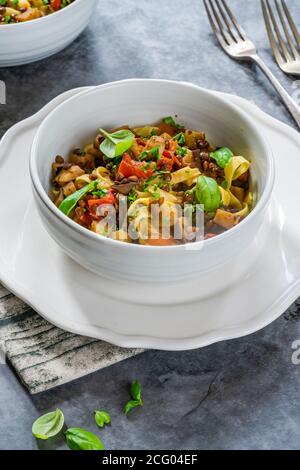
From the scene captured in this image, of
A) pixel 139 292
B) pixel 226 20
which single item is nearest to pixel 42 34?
pixel 226 20

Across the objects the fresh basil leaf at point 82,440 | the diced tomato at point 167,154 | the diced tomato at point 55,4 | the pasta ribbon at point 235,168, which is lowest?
the fresh basil leaf at point 82,440

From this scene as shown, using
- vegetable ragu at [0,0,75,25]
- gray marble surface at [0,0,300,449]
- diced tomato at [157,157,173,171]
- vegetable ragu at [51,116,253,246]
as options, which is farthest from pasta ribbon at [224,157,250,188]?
vegetable ragu at [0,0,75,25]

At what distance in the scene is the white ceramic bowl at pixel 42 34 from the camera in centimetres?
350

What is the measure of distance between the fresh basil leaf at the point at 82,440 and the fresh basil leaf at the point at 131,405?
0.15 m

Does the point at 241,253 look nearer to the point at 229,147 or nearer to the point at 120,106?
the point at 229,147

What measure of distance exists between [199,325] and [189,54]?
208cm

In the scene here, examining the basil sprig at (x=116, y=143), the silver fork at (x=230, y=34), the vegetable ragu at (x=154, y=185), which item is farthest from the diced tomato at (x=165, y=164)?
the silver fork at (x=230, y=34)

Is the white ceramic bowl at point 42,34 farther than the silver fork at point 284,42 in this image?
No

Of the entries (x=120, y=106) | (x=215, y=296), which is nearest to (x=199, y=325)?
(x=215, y=296)

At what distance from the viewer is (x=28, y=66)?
3.98m

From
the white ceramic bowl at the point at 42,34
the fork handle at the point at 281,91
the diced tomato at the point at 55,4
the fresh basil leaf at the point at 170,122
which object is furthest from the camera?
the diced tomato at the point at 55,4

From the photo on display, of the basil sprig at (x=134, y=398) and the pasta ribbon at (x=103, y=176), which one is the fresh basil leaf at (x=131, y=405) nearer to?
the basil sprig at (x=134, y=398)

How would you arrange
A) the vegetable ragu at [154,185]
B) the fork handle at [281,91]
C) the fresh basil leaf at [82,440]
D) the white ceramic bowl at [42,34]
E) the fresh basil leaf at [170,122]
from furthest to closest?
1. the fork handle at [281,91]
2. the white ceramic bowl at [42,34]
3. the fresh basil leaf at [170,122]
4. the vegetable ragu at [154,185]
5. the fresh basil leaf at [82,440]

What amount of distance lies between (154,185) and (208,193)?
250 millimetres
